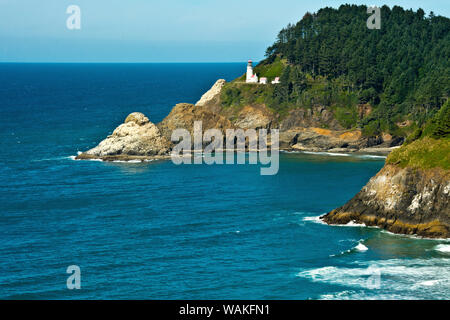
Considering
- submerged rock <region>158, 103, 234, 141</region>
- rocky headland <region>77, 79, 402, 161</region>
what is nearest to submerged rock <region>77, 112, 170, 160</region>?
rocky headland <region>77, 79, 402, 161</region>

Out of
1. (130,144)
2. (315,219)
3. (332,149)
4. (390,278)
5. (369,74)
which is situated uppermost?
(369,74)

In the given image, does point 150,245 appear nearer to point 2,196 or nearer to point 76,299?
point 76,299

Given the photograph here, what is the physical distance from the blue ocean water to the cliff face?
2551mm

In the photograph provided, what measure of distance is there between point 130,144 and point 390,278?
8487cm

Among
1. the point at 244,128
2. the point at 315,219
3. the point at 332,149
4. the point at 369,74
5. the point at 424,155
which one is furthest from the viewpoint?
the point at 369,74

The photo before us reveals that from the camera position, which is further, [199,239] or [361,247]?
[199,239]

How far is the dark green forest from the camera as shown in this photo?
152 m

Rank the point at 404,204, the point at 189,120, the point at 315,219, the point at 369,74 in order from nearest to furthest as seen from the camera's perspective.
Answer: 1. the point at 404,204
2. the point at 315,219
3. the point at 189,120
4. the point at 369,74

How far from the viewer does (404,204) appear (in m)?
84.0

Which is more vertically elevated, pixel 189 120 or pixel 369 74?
pixel 369 74

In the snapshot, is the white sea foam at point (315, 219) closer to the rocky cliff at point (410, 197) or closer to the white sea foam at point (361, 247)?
the rocky cliff at point (410, 197)

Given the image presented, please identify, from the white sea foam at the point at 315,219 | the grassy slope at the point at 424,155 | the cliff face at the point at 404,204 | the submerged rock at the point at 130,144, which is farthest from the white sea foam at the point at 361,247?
the submerged rock at the point at 130,144

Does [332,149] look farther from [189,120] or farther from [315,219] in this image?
[315,219]

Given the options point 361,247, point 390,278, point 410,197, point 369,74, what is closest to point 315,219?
point 361,247
